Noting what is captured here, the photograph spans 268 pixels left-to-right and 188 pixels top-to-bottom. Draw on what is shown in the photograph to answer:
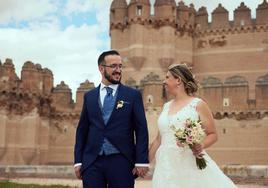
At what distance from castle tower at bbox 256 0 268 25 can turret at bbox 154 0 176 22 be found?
5.63 m

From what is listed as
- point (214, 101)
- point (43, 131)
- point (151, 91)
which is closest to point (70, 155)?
point (43, 131)

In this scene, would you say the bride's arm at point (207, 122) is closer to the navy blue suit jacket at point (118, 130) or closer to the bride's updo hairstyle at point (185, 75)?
the bride's updo hairstyle at point (185, 75)

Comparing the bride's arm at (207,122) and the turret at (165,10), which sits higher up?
the turret at (165,10)

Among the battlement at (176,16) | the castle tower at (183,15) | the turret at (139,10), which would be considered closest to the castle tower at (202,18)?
the battlement at (176,16)

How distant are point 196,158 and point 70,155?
28050 millimetres

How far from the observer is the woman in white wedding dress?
541 centimetres

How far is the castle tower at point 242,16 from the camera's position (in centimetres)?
3619

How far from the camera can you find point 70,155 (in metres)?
32.9

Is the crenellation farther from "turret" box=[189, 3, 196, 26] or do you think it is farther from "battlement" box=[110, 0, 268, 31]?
"turret" box=[189, 3, 196, 26]

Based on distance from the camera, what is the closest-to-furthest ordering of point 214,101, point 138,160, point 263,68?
1. point 138,160
2. point 214,101
3. point 263,68

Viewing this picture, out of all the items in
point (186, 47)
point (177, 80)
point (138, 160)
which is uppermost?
point (186, 47)

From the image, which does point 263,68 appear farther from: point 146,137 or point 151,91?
point 146,137

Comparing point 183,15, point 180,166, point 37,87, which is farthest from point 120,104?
point 183,15

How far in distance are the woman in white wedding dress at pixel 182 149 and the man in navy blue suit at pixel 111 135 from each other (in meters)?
0.29
